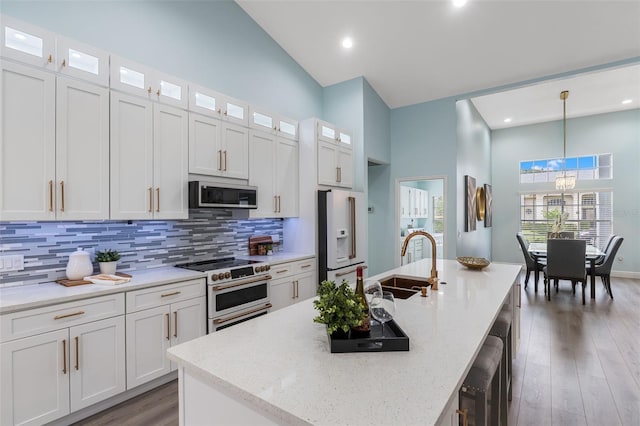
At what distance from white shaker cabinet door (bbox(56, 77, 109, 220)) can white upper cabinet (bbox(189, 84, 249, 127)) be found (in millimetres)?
758

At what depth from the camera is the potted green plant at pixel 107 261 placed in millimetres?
2465

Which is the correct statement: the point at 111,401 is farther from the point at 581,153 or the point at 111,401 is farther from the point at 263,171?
the point at 581,153

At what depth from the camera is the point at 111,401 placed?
2262 millimetres

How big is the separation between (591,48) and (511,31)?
1.08 meters

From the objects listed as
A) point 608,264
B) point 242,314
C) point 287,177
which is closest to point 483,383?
point 242,314

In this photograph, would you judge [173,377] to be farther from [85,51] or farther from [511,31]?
[511,31]

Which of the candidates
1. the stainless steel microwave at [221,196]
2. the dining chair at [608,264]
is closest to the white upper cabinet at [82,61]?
the stainless steel microwave at [221,196]

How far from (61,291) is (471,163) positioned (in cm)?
654

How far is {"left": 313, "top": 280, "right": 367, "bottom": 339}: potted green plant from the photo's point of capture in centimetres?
116

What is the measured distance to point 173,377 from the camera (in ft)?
8.68

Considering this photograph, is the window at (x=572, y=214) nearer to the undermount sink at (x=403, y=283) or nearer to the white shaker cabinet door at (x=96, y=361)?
the undermount sink at (x=403, y=283)

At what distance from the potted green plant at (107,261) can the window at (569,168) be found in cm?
889

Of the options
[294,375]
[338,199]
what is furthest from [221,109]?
[294,375]

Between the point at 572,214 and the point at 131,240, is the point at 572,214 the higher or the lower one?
the higher one
